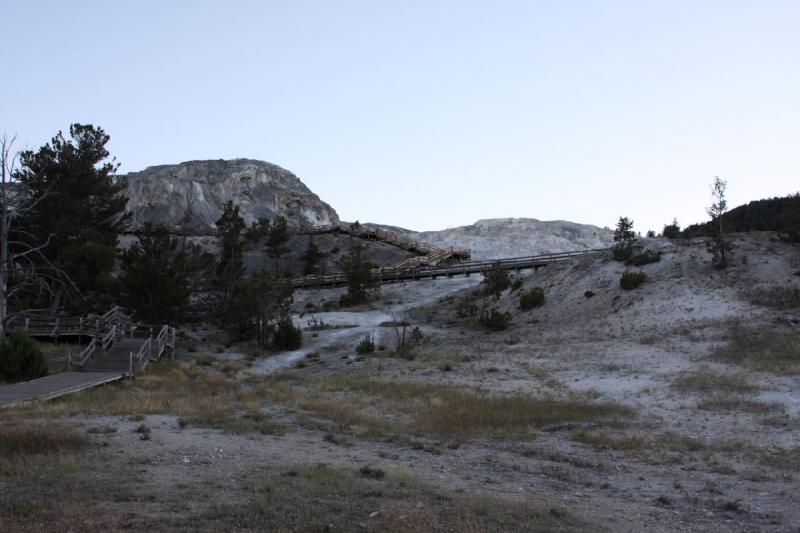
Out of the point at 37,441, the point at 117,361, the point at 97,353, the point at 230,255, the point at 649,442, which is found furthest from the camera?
the point at 230,255

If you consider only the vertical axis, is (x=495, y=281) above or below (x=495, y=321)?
above

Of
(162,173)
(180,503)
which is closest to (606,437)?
(180,503)

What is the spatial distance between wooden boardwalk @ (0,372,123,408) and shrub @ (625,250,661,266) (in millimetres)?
34729

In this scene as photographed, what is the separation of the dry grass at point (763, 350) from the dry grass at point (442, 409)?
306 inches

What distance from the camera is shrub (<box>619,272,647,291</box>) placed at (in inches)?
1681

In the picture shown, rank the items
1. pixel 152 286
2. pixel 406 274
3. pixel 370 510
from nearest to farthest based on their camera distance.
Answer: pixel 370 510
pixel 152 286
pixel 406 274

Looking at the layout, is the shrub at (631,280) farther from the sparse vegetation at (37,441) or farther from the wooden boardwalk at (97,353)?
the sparse vegetation at (37,441)

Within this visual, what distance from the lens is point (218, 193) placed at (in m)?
117

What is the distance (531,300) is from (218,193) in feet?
277

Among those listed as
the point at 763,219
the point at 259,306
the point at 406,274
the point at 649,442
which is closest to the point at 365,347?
the point at 259,306

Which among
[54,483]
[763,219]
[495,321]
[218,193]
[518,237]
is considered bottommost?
[495,321]

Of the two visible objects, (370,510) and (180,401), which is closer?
(370,510)

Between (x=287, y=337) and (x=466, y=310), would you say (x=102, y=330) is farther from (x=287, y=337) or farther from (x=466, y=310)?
(x=466, y=310)

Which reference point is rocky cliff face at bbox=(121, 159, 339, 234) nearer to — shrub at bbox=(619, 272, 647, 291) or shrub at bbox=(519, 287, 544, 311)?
shrub at bbox=(519, 287, 544, 311)
